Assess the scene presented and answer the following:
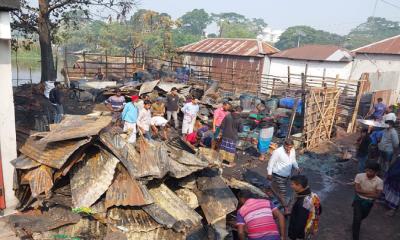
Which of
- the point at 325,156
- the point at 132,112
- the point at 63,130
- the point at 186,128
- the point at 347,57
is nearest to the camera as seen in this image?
the point at 63,130

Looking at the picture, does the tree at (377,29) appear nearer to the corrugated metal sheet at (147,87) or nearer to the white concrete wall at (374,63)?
the white concrete wall at (374,63)

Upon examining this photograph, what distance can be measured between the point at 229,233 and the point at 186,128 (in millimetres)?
5414

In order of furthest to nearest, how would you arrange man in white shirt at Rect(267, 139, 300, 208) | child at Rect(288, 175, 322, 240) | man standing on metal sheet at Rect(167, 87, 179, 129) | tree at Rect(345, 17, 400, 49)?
tree at Rect(345, 17, 400, 49) → man standing on metal sheet at Rect(167, 87, 179, 129) → man in white shirt at Rect(267, 139, 300, 208) → child at Rect(288, 175, 322, 240)

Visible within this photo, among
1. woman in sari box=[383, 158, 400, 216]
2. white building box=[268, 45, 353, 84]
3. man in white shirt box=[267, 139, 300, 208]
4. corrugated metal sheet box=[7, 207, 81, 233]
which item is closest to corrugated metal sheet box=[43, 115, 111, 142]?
corrugated metal sheet box=[7, 207, 81, 233]

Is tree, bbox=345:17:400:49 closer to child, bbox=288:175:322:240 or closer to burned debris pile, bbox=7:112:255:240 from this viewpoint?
burned debris pile, bbox=7:112:255:240

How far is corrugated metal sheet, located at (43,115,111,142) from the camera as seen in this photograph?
5.52 meters

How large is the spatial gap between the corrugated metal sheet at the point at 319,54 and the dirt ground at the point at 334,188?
1314 centimetres

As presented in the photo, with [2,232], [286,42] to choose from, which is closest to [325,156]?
[2,232]

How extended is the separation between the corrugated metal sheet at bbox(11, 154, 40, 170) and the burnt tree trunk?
1369cm

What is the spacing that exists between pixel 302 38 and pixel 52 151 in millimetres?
72750

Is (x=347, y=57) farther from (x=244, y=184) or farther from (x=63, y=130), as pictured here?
(x=63, y=130)

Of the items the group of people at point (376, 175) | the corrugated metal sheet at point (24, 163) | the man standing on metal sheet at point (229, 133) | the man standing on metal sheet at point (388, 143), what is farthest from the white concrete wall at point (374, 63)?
the corrugated metal sheet at point (24, 163)

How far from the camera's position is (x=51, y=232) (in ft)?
17.5

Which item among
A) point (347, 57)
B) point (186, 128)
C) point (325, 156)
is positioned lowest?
point (325, 156)
